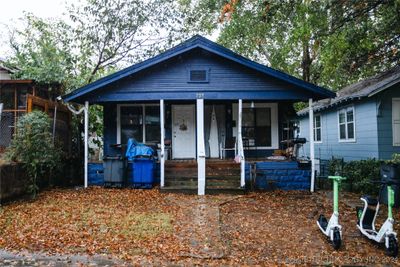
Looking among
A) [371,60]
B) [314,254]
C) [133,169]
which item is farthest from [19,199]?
[371,60]

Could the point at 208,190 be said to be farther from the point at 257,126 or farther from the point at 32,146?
the point at 32,146

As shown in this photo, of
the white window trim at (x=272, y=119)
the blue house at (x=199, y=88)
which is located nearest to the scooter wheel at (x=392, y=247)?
the blue house at (x=199, y=88)

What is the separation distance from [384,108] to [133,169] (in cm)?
839

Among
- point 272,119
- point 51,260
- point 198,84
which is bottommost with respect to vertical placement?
point 51,260

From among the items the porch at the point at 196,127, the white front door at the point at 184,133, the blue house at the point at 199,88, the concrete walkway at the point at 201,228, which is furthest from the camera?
the white front door at the point at 184,133

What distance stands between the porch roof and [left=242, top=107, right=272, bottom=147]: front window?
2.15 m

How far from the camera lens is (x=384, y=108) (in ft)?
39.6

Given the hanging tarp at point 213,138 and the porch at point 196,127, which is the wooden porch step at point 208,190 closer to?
the porch at point 196,127

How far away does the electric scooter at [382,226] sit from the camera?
5430mm

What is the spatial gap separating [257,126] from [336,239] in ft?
27.4

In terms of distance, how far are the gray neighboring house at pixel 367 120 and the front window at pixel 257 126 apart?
297 cm

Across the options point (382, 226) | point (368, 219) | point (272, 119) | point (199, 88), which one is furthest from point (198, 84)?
point (382, 226)

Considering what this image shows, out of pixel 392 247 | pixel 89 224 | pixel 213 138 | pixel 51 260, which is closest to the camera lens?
pixel 51 260

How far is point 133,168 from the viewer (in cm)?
1155
